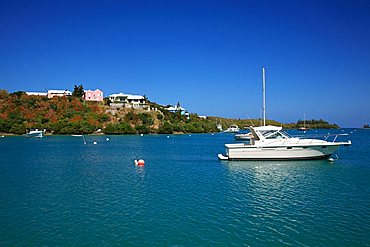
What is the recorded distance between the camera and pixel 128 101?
145250 millimetres

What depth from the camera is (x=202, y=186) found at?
24594mm

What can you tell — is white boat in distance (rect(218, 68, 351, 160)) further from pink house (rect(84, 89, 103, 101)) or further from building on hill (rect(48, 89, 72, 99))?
building on hill (rect(48, 89, 72, 99))

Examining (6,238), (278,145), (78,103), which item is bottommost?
(6,238)

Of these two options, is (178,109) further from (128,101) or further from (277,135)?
(277,135)

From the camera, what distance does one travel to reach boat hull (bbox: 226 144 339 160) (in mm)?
36094

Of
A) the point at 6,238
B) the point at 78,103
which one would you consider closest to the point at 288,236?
the point at 6,238

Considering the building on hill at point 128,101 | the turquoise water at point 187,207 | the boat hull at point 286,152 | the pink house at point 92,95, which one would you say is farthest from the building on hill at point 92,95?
the boat hull at point 286,152

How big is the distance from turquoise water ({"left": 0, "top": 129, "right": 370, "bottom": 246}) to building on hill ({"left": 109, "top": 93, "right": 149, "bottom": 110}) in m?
106

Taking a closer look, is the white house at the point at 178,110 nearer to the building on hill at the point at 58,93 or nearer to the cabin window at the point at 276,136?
the building on hill at the point at 58,93

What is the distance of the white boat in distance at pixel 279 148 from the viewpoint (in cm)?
3603

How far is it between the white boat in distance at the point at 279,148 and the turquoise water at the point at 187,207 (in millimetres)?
4335

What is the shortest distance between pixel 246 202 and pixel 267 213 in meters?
2.49

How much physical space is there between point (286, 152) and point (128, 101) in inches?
4616

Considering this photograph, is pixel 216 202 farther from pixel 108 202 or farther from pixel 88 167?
pixel 88 167
